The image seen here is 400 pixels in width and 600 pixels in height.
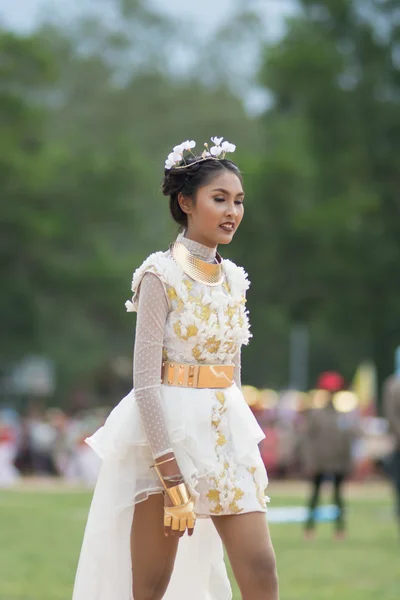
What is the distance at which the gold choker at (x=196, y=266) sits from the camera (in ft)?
19.0

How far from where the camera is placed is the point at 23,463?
3309cm

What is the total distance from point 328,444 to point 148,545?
1141 centimetres

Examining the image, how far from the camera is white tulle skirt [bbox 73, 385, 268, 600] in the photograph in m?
5.57

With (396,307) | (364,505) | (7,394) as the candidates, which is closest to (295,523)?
(364,505)

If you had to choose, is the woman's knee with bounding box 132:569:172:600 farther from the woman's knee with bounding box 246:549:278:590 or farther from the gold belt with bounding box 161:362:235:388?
the gold belt with bounding box 161:362:235:388

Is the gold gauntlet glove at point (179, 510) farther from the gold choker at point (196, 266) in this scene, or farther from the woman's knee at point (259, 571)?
the gold choker at point (196, 266)

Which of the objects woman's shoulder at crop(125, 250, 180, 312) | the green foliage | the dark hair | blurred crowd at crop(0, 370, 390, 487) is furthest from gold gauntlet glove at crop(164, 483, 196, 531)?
the green foliage

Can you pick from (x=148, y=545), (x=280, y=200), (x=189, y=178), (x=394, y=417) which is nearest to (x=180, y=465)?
(x=148, y=545)

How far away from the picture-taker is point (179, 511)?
5371mm

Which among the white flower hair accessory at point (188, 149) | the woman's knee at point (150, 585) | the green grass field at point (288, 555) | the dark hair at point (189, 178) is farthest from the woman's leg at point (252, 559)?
the green grass field at point (288, 555)

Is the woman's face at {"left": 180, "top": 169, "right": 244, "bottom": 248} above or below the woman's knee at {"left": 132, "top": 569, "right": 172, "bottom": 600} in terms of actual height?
above

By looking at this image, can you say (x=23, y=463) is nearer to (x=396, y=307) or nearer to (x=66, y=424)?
(x=66, y=424)

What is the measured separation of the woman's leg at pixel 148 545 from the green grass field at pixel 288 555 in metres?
4.48

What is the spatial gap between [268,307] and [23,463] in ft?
50.5
